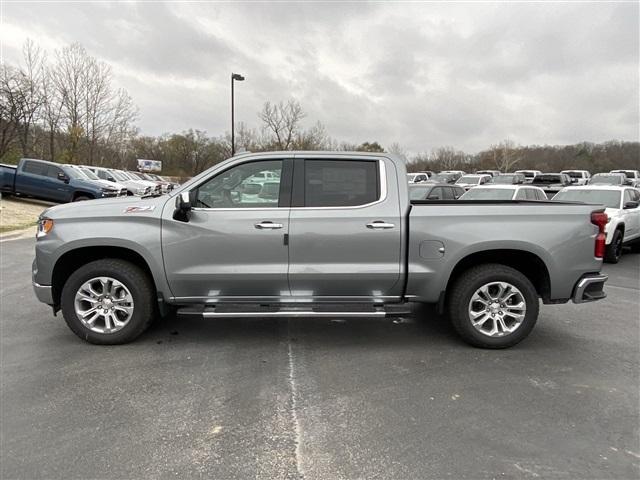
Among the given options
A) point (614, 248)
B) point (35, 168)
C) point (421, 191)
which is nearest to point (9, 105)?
point (35, 168)

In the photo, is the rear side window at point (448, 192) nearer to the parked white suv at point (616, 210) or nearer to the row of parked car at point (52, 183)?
the parked white suv at point (616, 210)

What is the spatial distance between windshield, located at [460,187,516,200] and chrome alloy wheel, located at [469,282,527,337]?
781 cm

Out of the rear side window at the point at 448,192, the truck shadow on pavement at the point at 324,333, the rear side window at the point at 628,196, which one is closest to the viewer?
the truck shadow on pavement at the point at 324,333

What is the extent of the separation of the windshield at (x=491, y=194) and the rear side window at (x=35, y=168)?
15.8 meters

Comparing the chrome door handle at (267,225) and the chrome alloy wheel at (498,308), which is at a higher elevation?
the chrome door handle at (267,225)

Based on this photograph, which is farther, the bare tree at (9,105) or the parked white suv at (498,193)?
the bare tree at (9,105)

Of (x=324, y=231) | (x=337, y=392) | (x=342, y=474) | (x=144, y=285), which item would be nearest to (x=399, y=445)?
(x=342, y=474)

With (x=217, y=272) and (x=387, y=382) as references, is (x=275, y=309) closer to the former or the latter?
(x=217, y=272)

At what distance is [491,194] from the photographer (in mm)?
11570

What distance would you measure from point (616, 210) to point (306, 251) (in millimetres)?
8444

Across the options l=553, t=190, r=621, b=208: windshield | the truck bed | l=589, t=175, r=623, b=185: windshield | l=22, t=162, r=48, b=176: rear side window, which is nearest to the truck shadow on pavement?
the truck bed

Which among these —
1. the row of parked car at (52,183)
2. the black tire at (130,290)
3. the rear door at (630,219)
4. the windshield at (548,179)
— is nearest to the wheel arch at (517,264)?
the black tire at (130,290)

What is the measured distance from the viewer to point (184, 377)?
3602 mm

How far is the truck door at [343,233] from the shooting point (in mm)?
4043
